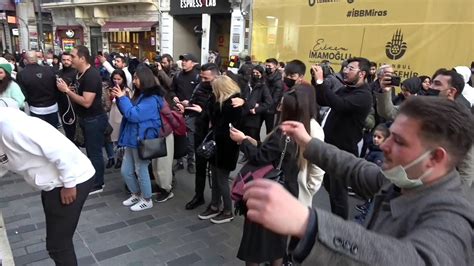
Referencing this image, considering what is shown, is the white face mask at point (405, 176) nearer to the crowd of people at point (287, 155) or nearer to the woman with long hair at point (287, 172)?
the crowd of people at point (287, 155)

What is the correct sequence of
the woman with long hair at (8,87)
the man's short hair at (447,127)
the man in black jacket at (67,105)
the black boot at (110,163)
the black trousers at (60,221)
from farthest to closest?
1. the black boot at (110,163)
2. the man in black jacket at (67,105)
3. the woman with long hair at (8,87)
4. the black trousers at (60,221)
5. the man's short hair at (447,127)

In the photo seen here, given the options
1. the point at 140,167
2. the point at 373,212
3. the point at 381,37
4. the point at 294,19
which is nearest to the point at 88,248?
the point at 140,167

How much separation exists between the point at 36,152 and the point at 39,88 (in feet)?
11.6

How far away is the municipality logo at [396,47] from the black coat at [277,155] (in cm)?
511

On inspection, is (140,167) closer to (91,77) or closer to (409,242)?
(91,77)

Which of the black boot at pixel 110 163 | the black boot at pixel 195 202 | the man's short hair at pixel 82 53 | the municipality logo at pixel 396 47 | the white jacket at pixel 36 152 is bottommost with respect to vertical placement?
the black boot at pixel 110 163

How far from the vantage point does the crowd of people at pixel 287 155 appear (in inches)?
34.7

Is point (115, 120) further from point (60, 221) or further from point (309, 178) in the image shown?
point (309, 178)

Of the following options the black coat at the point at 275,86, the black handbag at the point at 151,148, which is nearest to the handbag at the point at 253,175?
the black handbag at the point at 151,148

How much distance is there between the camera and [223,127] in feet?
12.3

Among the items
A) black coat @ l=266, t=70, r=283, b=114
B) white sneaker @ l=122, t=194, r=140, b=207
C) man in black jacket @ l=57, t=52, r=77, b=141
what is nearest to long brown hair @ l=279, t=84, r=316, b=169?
white sneaker @ l=122, t=194, r=140, b=207

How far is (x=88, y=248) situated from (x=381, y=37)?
6.33 m

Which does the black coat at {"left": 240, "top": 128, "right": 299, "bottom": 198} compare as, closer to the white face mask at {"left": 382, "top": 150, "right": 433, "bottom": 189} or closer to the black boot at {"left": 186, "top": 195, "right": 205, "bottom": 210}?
the white face mask at {"left": 382, "top": 150, "right": 433, "bottom": 189}

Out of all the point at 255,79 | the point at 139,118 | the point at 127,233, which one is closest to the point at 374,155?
the point at 255,79
